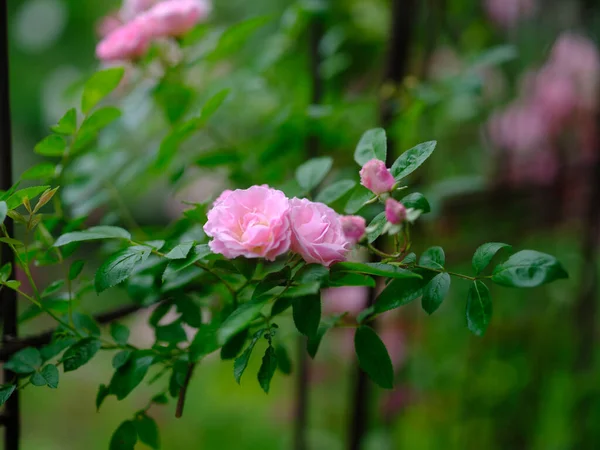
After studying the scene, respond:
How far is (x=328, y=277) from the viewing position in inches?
11.5

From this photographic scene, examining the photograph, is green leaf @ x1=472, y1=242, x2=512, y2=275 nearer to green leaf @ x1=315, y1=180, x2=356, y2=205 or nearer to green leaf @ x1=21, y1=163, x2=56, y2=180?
green leaf @ x1=315, y1=180, x2=356, y2=205

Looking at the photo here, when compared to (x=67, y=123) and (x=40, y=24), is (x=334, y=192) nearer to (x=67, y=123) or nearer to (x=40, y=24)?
(x=67, y=123)

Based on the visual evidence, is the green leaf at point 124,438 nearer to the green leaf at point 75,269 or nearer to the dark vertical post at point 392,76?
the green leaf at point 75,269

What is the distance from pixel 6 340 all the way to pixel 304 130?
0.30m

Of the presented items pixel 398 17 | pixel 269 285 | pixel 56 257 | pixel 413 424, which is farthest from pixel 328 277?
pixel 413 424

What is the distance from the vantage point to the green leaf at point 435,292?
0.30 metres

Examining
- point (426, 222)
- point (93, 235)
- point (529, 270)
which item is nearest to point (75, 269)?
point (93, 235)

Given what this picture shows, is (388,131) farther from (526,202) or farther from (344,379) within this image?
(344,379)

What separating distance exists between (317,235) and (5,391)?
7.5 inches

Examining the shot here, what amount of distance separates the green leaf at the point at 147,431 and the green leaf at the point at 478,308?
8.5 inches

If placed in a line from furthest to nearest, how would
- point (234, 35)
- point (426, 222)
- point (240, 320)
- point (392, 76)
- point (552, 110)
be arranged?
1. point (552, 110)
2. point (426, 222)
3. point (392, 76)
4. point (234, 35)
5. point (240, 320)

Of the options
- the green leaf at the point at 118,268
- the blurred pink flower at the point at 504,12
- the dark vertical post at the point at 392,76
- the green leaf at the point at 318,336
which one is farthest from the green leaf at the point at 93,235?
the blurred pink flower at the point at 504,12

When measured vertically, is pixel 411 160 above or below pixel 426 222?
above

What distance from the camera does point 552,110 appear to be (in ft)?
3.41
